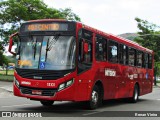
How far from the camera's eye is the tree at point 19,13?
44031 millimetres

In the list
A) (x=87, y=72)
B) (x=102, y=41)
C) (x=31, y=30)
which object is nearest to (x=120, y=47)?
(x=102, y=41)

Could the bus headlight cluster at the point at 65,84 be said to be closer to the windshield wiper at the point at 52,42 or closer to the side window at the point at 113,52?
the windshield wiper at the point at 52,42

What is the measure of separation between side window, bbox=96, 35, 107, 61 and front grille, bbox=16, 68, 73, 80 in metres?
2.45

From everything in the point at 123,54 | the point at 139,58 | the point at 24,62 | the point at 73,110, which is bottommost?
the point at 73,110

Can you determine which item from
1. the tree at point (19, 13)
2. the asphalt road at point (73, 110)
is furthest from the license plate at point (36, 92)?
the tree at point (19, 13)

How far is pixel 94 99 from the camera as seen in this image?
1420 centimetres

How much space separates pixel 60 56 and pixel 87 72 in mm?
1456

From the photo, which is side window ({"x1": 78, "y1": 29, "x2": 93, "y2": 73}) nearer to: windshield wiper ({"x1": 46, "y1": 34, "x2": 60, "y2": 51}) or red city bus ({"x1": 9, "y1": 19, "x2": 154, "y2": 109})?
red city bus ({"x1": 9, "y1": 19, "x2": 154, "y2": 109})

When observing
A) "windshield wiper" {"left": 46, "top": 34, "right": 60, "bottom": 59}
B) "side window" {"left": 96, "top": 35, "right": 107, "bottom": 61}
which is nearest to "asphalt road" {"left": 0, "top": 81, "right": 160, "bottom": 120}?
"side window" {"left": 96, "top": 35, "right": 107, "bottom": 61}

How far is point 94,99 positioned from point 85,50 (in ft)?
7.67

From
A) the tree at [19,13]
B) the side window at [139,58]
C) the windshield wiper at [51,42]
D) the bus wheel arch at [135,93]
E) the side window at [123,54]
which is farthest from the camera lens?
the tree at [19,13]

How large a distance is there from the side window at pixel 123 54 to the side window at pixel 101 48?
2.07m

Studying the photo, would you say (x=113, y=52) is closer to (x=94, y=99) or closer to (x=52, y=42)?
(x=94, y=99)

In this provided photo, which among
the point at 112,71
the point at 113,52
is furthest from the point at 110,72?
the point at 113,52
